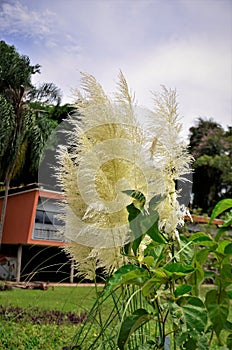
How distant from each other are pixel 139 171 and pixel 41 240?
47.6 feet

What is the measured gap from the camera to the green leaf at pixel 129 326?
92 centimetres

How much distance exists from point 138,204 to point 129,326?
0.88 feet

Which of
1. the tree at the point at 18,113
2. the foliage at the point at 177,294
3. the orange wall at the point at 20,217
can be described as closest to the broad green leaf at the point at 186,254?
the foliage at the point at 177,294

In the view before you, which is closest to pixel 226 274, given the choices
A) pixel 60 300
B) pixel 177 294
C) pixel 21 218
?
pixel 177 294

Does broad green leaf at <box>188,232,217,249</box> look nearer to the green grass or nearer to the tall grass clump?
the tall grass clump

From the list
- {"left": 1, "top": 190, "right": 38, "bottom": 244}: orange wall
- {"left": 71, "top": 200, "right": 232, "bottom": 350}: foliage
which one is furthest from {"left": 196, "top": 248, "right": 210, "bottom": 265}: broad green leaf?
{"left": 1, "top": 190, "right": 38, "bottom": 244}: orange wall

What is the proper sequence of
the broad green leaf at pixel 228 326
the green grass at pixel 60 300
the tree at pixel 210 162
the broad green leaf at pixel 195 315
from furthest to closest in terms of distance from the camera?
the tree at pixel 210 162, the green grass at pixel 60 300, the broad green leaf at pixel 228 326, the broad green leaf at pixel 195 315

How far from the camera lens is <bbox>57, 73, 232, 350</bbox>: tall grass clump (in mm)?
1008

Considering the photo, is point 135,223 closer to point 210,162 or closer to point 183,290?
point 183,290

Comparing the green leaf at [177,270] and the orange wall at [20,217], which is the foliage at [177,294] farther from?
the orange wall at [20,217]

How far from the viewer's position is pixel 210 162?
17000 mm

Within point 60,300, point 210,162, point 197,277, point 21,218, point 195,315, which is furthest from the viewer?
point 210,162

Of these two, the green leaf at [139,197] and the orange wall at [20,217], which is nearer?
the green leaf at [139,197]

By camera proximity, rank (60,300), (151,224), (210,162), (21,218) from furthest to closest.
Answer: (210,162), (21,218), (60,300), (151,224)
